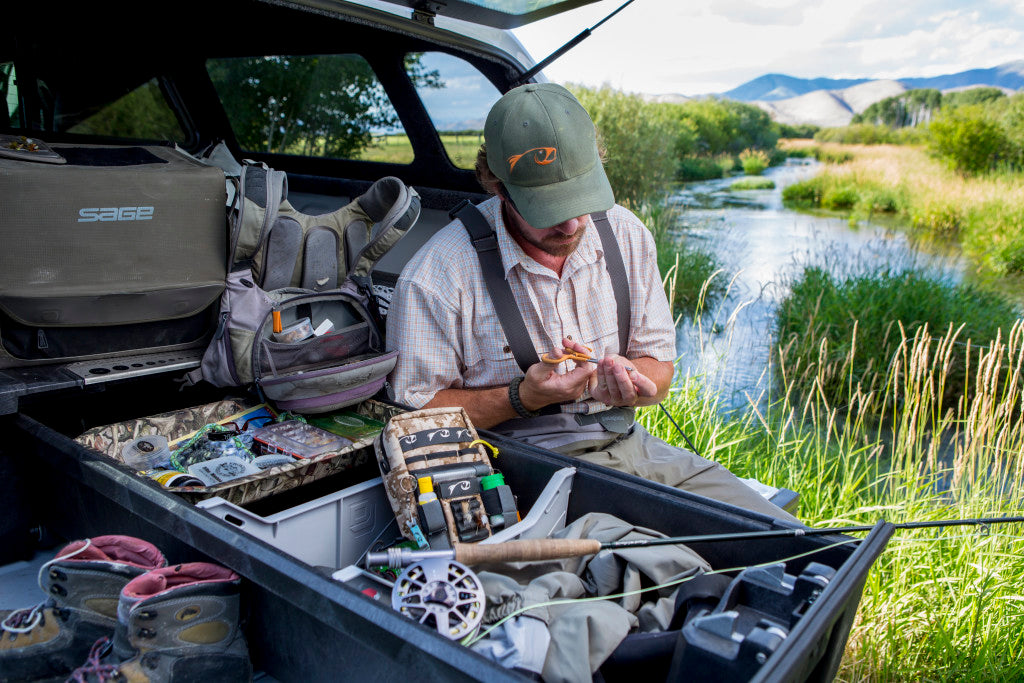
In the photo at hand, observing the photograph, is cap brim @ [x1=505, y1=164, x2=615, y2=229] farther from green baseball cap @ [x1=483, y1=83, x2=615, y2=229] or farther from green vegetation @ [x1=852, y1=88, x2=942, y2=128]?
green vegetation @ [x1=852, y1=88, x2=942, y2=128]

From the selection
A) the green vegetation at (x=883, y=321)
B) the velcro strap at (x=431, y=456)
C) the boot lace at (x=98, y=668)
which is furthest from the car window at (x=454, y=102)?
the green vegetation at (x=883, y=321)

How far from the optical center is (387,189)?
8.95ft

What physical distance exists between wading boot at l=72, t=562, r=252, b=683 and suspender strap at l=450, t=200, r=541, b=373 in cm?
99

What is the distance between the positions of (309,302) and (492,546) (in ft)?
4.14

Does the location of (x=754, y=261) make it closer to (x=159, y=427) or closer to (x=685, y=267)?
(x=685, y=267)

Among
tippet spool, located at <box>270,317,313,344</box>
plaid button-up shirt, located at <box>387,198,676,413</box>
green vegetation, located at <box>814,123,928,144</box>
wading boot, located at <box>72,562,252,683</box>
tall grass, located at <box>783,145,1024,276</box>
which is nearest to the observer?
wading boot, located at <box>72,562,252,683</box>

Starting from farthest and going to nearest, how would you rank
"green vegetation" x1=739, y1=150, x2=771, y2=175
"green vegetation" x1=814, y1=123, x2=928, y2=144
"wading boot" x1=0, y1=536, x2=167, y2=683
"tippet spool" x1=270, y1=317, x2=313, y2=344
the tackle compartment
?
"green vegetation" x1=814, y1=123, x2=928, y2=144 < "green vegetation" x1=739, y1=150, x2=771, y2=175 < "tippet spool" x1=270, y1=317, x2=313, y2=344 < "wading boot" x1=0, y1=536, x2=167, y2=683 < the tackle compartment

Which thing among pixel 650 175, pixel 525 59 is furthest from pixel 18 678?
pixel 650 175

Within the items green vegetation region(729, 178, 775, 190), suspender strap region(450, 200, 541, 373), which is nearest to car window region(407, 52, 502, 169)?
suspender strap region(450, 200, 541, 373)

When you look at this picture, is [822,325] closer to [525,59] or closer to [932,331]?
[932,331]

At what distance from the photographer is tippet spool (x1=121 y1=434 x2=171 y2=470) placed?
6.85 ft

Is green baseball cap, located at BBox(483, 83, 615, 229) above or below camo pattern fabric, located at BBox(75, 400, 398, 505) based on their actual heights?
above

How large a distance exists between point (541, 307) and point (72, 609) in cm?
136

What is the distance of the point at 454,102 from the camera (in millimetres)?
3926
